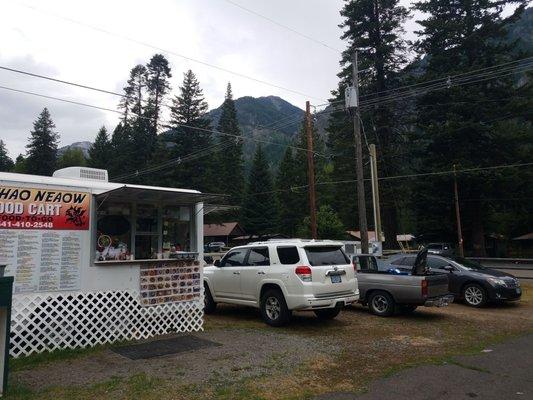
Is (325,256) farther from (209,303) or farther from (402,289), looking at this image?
(209,303)

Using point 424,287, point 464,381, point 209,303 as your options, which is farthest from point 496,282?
point 209,303

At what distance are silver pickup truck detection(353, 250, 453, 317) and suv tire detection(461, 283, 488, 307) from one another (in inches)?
84.9

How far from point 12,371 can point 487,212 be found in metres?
40.9

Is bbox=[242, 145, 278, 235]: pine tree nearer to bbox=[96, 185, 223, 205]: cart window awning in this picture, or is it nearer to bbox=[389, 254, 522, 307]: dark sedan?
bbox=[389, 254, 522, 307]: dark sedan

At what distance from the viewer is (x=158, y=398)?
5410mm

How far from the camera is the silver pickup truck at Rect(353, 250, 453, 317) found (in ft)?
35.0

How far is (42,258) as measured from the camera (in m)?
7.93

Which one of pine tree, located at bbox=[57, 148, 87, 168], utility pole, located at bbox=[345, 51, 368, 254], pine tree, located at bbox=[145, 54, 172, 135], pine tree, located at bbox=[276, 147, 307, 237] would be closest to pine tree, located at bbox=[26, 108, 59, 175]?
pine tree, located at bbox=[57, 148, 87, 168]

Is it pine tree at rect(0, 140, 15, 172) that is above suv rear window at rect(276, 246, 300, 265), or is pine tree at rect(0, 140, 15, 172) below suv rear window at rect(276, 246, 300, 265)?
above

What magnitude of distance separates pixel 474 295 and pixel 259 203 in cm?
4862

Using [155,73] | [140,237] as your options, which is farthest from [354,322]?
[155,73]

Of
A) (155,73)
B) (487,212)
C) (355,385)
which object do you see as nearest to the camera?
(355,385)

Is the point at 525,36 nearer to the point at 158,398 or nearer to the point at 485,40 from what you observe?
the point at 485,40

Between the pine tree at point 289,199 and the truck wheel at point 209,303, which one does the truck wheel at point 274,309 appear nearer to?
the truck wheel at point 209,303
